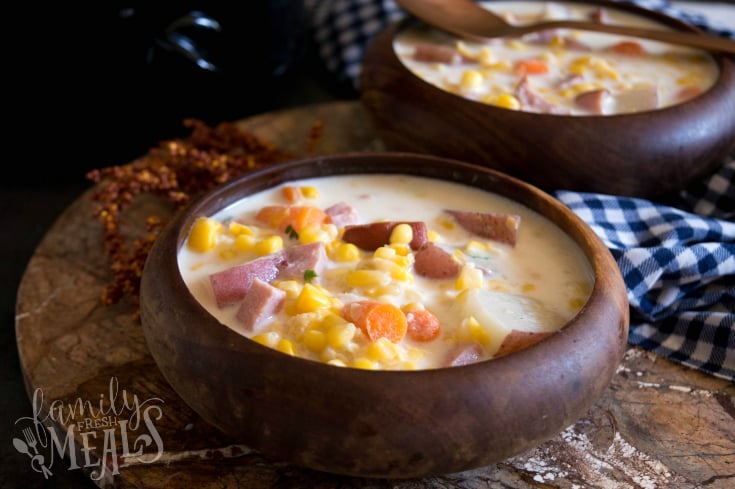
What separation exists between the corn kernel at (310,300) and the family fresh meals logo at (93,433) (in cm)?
42

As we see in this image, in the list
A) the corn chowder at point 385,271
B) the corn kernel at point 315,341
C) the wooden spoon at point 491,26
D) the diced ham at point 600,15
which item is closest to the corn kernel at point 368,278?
the corn chowder at point 385,271

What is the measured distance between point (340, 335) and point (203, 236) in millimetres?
483

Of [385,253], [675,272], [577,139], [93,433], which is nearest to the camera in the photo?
[93,433]

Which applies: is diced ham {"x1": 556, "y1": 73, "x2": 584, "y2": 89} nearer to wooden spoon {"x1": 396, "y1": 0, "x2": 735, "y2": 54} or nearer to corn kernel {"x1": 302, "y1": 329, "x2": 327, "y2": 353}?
wooden spoon {"x1": 396, "y1": 0, "x2": 735, "y2": 54}

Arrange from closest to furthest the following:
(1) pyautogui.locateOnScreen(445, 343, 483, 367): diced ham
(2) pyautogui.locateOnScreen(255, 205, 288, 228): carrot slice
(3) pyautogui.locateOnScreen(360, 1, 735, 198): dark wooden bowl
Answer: (1) pyautogui.locateOnScreen(445, 343, 483, 367): diced ham
(2) pyautogui.locateOnScreen(255, 205, 288, 228): carrot slice
(3) pyautogui.locateOnScreen(360, 1, 735, 198): dark wooden bowl

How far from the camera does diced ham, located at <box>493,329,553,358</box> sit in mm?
1608

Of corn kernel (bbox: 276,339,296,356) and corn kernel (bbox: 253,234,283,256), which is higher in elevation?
corn kernel (bbox: 276,339,296,356)

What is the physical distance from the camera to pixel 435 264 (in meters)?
1.85

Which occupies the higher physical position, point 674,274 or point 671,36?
point 671,36

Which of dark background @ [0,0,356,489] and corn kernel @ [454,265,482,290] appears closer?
corn kernel @ [454,265,482,290]

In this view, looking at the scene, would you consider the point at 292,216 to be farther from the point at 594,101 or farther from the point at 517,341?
the point at 594,101

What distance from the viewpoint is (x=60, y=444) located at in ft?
5.95

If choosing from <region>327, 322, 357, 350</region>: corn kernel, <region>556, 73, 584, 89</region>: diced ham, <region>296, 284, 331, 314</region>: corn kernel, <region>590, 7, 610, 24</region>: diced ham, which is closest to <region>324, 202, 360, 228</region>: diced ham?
<region>296, 284, 331, 314</region>: corn kernel

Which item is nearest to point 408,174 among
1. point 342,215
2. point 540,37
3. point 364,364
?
point 342,215
